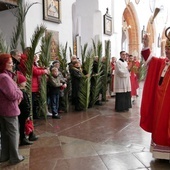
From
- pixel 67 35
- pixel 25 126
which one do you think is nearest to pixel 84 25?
pixel 67 35

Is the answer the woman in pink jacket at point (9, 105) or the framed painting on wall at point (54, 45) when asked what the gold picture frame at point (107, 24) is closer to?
the framed painting on wall at point (54, 45)

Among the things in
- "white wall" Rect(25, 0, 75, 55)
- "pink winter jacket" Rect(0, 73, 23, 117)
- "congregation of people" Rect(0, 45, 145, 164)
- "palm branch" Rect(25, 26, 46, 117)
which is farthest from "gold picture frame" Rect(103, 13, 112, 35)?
"pink winter jacket" Rect(0, 73, 23, 117)

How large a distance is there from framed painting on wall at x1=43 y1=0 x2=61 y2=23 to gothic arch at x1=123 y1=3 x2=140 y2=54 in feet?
26.0

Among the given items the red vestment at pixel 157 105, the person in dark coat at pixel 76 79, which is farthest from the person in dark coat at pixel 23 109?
the person in dark coat at pixel 76 79

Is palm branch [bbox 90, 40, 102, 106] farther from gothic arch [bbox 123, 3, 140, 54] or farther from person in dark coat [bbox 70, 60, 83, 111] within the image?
gothic arch [bbox 123, 3, 140, 54]

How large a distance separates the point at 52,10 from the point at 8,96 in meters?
4.52

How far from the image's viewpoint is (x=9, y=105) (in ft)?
9.64

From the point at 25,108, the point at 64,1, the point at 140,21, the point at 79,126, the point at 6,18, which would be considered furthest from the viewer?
the point at 140,21

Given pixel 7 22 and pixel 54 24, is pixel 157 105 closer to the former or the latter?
pixel 7 22

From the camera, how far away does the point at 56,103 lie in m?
5.66

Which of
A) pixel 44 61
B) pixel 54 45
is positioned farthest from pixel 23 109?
pixel 54 45

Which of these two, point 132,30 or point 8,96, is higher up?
point 132,30

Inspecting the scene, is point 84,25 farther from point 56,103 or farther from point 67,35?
point 56,103

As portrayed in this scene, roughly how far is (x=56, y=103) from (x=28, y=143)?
1923mm
